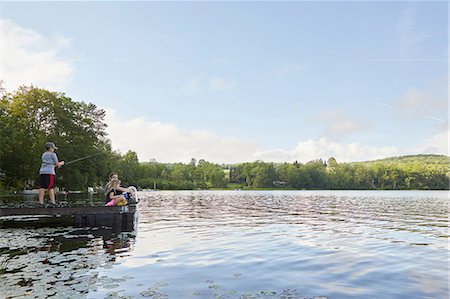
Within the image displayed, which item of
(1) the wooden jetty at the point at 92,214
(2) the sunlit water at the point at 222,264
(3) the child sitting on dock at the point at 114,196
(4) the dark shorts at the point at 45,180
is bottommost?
(2) the sunlit water at the point at 222,264

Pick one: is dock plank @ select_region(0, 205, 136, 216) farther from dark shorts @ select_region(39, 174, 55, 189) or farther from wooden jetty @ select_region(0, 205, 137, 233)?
dark shorts @ select_region(39, 174, 55, 189)

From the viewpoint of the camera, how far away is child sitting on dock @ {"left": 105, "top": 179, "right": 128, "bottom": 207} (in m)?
19.4

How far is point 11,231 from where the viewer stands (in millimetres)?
17594

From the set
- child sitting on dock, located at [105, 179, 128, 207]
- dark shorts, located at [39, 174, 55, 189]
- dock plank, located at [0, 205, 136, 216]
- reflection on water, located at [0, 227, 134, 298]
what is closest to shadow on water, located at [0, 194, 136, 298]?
reflection on water, located at [0, 227, 134, 298]

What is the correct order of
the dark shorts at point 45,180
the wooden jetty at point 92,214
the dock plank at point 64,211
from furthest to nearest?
the wooden jetty at point 92,214, the dock plank at point 64,211, the dark shorts at point 45,180

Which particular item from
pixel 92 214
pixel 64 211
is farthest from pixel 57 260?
pixel 92 214

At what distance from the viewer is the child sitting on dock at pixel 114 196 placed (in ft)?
63.8

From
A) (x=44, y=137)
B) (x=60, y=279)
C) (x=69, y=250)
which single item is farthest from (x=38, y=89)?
(x=60, y=279)

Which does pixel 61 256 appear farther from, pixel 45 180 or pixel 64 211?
pixel 64 211

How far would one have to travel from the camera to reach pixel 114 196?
64.5ft

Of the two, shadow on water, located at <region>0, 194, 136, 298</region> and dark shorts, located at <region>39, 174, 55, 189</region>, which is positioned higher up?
dark shorts, located at <region>39, 174, 55, 189</region>

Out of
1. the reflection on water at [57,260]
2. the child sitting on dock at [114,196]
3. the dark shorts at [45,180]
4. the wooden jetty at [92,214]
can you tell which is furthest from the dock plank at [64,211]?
Answer: the dark shorts at [45,180]

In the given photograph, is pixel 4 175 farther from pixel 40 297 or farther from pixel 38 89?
pixel 40 297

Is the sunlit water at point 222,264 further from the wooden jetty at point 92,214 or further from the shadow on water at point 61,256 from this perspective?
the wooden jetty at point 92,214
